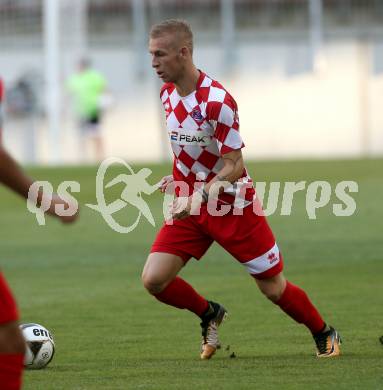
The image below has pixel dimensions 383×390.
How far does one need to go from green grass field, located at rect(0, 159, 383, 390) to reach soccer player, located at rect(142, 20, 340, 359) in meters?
0.39

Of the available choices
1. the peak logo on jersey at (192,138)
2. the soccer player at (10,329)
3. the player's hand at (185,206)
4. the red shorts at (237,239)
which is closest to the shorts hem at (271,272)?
the red shorts at (237,239)

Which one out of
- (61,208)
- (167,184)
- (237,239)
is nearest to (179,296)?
(237,239)

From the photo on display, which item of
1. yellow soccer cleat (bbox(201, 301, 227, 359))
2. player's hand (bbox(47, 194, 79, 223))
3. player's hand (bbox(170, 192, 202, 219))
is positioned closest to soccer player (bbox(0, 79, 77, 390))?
player's hand (bbox(47, 194, 79, 223))

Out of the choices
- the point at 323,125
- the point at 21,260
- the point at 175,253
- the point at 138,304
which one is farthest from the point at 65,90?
the point at 175,253

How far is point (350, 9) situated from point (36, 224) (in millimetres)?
23621

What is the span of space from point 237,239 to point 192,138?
665 millimetres

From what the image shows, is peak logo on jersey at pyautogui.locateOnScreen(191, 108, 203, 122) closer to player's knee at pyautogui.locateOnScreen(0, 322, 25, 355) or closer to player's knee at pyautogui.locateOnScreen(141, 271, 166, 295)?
player's knee at pyautogui.locateOnScreen(141, 271, 166, 295)

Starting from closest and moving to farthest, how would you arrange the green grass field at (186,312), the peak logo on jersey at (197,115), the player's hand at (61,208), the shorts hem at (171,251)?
the player's hand at (61,208), the green grass field at (186,312), the peak logo on jersey at (197,115), the shorts hem at (171,251)

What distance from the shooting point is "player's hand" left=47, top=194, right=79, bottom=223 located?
4.86 meters

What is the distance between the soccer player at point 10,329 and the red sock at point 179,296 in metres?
2.91

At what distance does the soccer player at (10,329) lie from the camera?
470 centimetres

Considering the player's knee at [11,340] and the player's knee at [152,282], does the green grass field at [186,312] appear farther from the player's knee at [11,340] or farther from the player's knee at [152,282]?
the player's knee at [11,340]

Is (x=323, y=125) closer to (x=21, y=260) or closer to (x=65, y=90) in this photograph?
(x=65, y=90)

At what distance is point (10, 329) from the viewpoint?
478 centimetres
